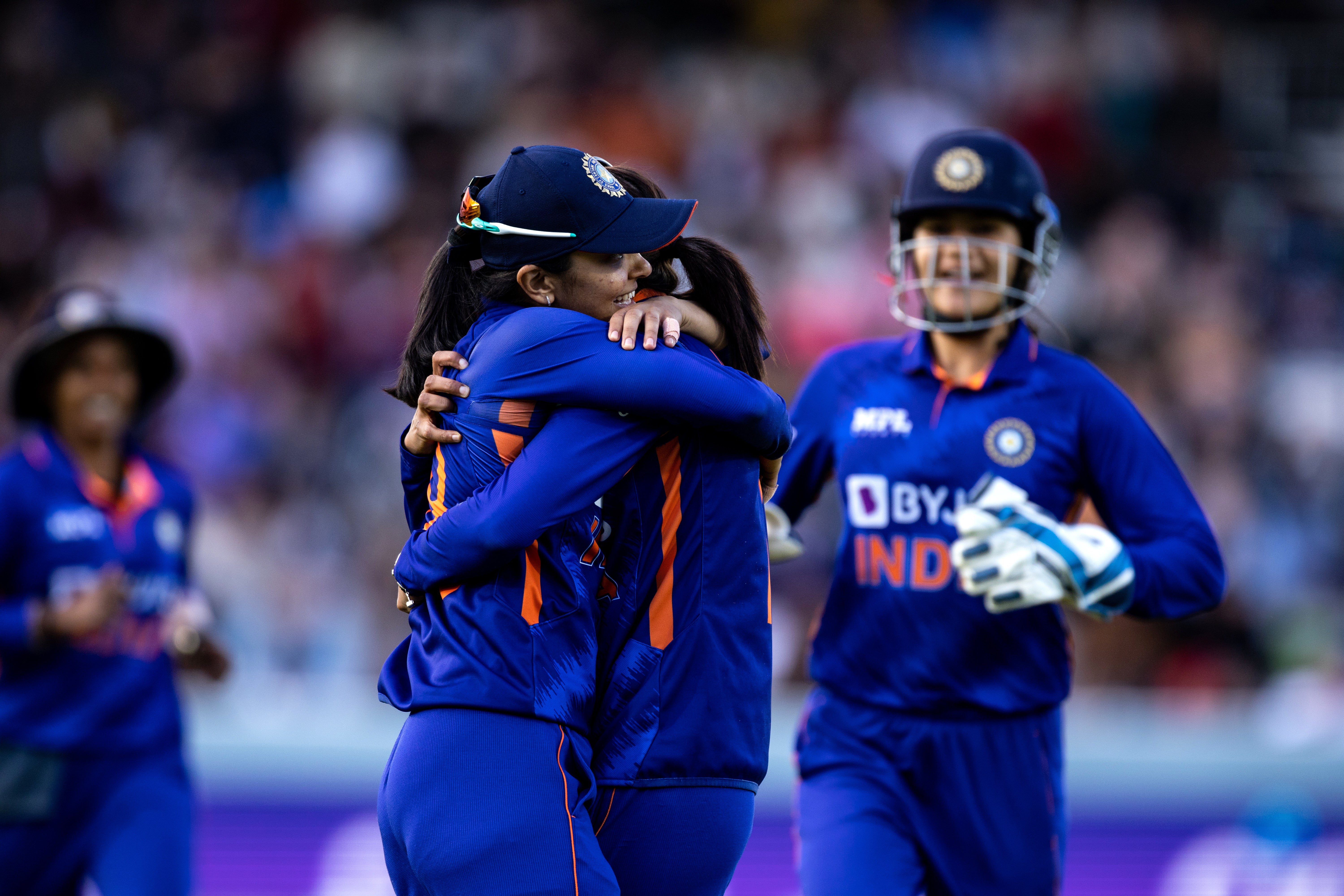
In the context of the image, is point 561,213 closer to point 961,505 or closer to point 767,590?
point 767,590

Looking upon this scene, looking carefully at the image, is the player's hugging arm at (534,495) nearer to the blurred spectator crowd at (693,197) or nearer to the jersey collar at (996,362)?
the jersey collar at (996,362)

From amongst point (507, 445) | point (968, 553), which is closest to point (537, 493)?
point (507, 445)

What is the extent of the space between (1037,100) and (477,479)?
377 inches

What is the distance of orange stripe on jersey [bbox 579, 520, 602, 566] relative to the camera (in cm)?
307

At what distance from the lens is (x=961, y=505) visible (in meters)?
4.17

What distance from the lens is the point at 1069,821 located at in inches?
286

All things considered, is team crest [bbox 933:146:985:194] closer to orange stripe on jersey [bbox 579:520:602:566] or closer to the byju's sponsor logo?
the byju's sponsor logo

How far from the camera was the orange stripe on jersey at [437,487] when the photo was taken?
3078mm

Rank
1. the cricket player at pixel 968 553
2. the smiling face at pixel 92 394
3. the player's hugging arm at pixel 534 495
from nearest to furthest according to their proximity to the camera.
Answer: the player's hugging arm at pixel 534 495, the cricket player at pixel 968 553, the smiling face at pixel 92 394

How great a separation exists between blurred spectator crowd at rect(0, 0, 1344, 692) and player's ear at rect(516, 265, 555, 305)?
6021 mm

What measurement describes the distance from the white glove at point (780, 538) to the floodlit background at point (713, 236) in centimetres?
327

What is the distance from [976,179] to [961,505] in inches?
34.4

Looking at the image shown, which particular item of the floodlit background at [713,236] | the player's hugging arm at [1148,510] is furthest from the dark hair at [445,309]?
the floodlit background at [713,236]

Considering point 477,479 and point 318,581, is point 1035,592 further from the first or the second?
point 318,581
